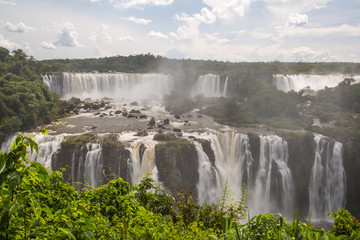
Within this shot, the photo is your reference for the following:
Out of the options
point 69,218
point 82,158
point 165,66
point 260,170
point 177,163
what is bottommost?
point 260,170

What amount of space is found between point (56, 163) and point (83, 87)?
852 inches

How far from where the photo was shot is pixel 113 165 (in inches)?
711

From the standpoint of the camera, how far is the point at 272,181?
20.8 meters

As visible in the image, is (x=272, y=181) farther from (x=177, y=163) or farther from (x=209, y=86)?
(x=209, y=86)

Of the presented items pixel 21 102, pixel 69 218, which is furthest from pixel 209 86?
pixel 69 218

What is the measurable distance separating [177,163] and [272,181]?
770cm

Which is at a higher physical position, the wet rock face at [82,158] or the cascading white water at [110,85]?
the cascading white water at [110,85]

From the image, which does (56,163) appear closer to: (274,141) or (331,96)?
(274,141)

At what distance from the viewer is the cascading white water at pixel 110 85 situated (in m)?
36.4

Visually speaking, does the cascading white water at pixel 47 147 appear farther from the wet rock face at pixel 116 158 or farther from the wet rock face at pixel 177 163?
the wet rock face at pixel 177 163

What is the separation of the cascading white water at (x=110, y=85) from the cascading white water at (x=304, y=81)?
16.5 m

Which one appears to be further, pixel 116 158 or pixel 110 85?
pixel 110 85

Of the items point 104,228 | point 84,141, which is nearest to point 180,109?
point 84,141

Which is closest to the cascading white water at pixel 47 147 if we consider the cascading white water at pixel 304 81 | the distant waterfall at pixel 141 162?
the distant waterfall at pixel 141 162
